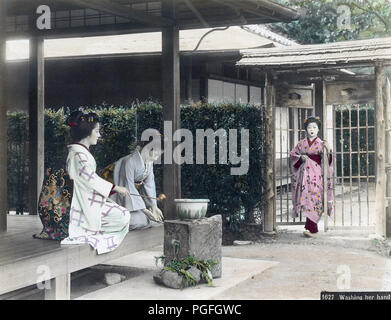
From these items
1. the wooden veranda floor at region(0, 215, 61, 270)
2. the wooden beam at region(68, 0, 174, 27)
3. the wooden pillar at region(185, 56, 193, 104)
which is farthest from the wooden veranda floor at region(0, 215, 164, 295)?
the wooden pillar at region(185, 56, 193, 104)

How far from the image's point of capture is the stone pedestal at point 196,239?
6.77m

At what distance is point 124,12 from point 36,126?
3021 mm

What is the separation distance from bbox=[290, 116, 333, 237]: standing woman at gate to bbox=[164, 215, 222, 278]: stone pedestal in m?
3.63

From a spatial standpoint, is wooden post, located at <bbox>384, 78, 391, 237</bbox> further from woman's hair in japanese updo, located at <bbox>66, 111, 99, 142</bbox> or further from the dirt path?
woman's hair in japanese updo, located at <bbox>66, 111, 99, 142</bbox>

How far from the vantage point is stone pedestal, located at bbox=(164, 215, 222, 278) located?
6773mm

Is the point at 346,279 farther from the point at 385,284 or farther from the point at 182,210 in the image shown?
the point at 182,210

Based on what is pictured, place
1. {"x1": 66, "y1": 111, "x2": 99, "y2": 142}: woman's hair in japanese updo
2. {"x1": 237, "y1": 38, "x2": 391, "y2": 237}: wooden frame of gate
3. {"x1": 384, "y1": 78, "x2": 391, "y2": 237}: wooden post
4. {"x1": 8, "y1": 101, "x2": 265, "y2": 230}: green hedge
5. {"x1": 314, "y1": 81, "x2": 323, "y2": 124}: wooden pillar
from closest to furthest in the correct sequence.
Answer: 1. {"x1": 66, "y1": 111, "x2": 99, "y2": 142}: woman's hair in japanese updo
2. {"x1": 237, "y1": 38, "x2": 391, "y2": 237}: wooden frame of gate
3. {"x1": 384, "y1": 78, "x2": 391, "y2": 237}: wooden post
4. {"x1": 8, "y1": 101, "x2": 265, "y2": 230}: green hedge
5. {"x1": 314, "y1": 81, "x2": 323, "y2": 124}: wooden pillar

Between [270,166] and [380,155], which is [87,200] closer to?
[270,166]

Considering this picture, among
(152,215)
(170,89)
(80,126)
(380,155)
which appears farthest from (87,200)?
(380,155)

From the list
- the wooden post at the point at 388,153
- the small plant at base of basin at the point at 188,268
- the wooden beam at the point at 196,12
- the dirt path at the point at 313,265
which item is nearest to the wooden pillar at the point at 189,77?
the dirt path at the point at 313,265

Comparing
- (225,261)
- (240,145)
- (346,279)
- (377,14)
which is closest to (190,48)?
(240,145)

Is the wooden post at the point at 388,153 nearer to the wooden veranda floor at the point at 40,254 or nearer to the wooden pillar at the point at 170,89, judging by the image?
the wooden pillar at the point at 170,89
